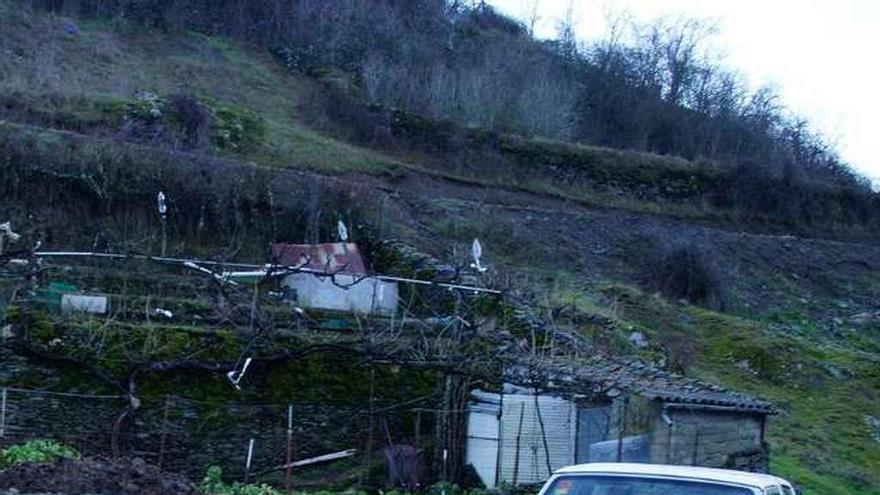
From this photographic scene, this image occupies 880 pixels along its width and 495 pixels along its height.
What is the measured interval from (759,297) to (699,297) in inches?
160

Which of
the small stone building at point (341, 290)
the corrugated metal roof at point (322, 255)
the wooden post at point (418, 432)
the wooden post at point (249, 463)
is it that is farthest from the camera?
the corrugated metal roof at point (322, 255)

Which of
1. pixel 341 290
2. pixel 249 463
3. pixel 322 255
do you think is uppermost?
pixel 322 255

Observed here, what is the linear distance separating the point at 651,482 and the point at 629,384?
917 cm

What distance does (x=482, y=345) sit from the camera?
2162cm

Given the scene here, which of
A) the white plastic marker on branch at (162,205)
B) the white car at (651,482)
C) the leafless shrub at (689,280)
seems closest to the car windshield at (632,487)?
the white car at (651,482)

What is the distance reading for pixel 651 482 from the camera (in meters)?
9.46

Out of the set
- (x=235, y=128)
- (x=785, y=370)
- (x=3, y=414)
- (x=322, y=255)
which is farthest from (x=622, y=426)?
(x=235, y=128)

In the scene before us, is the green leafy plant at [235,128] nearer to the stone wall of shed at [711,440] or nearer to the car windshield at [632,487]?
the stone wall of shed at [711,440]

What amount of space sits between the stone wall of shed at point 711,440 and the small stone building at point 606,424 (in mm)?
14

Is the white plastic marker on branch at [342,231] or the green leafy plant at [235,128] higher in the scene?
the green leafy plant at [235,128]

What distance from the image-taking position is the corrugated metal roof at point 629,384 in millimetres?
18203

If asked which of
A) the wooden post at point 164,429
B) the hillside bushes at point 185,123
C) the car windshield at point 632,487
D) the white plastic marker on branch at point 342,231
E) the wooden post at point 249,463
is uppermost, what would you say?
the hillside bushes at point 185,123

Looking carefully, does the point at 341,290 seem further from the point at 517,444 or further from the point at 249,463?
the point at 517,444

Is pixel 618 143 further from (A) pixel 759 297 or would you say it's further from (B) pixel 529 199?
(A) pixel 759 297
